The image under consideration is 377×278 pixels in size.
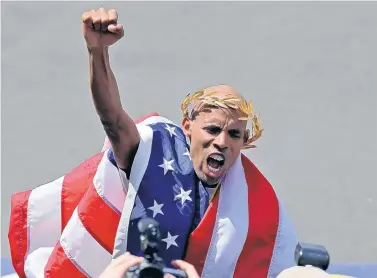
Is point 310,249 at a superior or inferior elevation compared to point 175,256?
superior

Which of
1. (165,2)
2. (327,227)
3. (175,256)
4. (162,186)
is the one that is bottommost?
(327,227)

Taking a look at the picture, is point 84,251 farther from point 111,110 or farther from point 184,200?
point 111,110

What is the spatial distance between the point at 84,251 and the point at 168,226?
10.0 inches

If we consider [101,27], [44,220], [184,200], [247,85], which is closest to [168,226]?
[184,200]

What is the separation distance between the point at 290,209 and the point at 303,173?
0.23 m

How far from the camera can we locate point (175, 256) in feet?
9.68

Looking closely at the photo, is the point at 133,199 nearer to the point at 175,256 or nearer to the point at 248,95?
the point at 175,256

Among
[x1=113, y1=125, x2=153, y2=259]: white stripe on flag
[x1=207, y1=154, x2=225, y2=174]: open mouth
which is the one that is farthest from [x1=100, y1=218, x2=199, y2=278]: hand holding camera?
[x1=207, y1=154, x2=225, y2=174]: open mouth

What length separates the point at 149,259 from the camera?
2037mm

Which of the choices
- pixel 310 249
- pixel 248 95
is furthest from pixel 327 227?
pixel 310 249

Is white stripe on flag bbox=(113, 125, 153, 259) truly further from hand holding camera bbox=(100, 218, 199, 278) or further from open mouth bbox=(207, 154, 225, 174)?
hand holding camera bbox=(100, 218, 199, 278)

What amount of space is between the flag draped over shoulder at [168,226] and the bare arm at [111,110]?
34 mm

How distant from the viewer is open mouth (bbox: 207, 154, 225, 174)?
3.02 metres

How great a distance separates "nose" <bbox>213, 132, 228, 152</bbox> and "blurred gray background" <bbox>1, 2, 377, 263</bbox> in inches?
48.5
